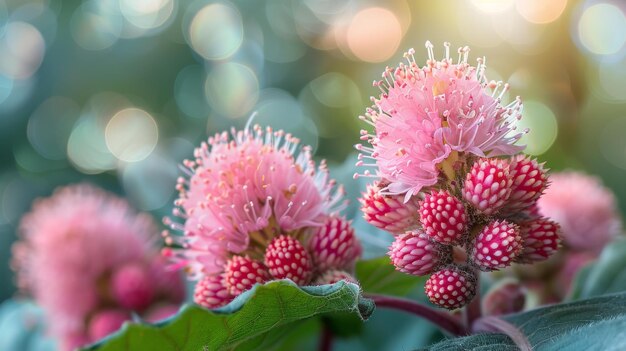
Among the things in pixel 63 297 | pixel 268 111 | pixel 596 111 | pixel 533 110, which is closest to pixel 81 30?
pixel 268 111

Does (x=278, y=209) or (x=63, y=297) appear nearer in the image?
(x=278, y=209)

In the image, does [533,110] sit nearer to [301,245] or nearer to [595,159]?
[595,159]

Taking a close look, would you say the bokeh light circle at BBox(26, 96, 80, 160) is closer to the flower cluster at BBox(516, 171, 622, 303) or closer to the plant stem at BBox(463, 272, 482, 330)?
the flower cluster at BBox(516, 171, 622, 303)

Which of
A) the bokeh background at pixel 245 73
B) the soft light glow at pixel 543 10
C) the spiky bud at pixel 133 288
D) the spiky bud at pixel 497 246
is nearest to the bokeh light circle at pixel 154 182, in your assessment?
the bokeh background at pixel 245 73

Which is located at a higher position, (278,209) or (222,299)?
(278,209)

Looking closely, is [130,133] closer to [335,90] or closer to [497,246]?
[335,90]

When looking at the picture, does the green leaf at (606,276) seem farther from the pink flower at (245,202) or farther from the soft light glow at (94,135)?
the soft light glow at (94,135)

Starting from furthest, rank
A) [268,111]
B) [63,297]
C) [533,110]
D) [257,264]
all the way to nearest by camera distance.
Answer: [268,111], [533,110], [63,297], [257,264]

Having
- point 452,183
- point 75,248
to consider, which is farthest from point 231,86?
point 452,183
